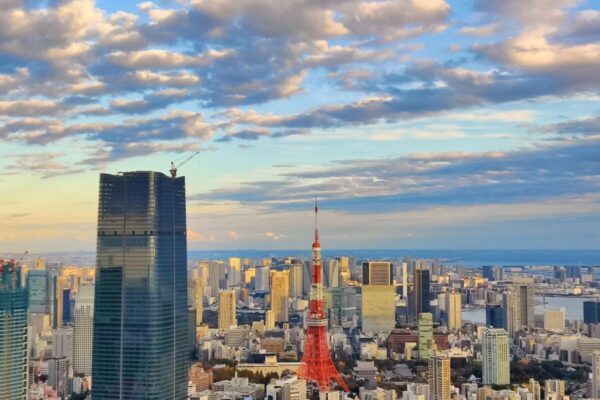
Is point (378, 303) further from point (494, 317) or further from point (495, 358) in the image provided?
point (495, 358)

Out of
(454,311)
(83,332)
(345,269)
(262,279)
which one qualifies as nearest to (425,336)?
(454,311)

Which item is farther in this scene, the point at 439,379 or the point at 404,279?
the point at 404,279

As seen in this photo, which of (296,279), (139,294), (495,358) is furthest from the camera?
(296,279)

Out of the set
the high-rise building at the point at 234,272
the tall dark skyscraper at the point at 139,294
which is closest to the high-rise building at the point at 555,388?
the tall dark skyscraper at the point at 139,294

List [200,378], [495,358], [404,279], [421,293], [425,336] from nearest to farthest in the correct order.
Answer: [200,378]
[495,358]
[425,336]
[421,293]
[404,279]

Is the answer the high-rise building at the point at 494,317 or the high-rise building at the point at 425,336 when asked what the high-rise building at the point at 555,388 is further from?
the high-rise building at the point at 494,317

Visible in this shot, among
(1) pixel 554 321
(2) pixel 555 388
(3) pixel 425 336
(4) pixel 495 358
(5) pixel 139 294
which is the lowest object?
(2) pixel 555 388

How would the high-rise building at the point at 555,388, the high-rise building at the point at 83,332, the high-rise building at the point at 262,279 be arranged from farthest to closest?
the high-rise building at the point at 262,279, the high-rise building at the point at 83,332, the high-rise building at the point at 555,388
